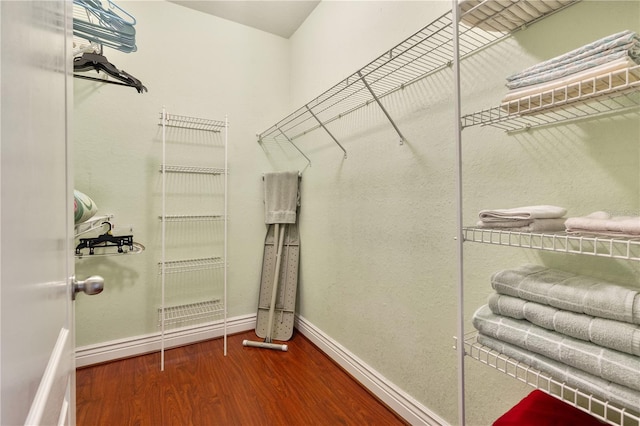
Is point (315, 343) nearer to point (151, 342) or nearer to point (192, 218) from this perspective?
point (151, 342)

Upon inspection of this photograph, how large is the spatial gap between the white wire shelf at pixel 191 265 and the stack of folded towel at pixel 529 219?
6.99 feet

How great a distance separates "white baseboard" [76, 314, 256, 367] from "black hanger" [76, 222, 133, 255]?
0.70m

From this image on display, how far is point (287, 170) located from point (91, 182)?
143 cm

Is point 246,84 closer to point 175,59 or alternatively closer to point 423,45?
point 175,59

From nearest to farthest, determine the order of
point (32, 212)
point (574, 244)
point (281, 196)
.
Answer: point (32, 212), point (574, 244), point (281, 196)

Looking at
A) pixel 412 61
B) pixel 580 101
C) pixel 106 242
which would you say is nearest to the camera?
pixel 580 101

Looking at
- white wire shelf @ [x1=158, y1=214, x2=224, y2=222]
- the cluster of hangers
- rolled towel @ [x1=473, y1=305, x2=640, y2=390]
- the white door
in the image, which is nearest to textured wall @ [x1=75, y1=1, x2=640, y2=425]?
white wire shelf @ [x1=158, y1=214, x2=224, y2=222]

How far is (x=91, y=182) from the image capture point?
6.75 feet

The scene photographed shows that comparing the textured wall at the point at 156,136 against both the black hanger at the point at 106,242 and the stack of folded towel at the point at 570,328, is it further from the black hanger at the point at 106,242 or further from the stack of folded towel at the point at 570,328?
the stack of folded towel at the point at 570,328

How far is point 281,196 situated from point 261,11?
148cm

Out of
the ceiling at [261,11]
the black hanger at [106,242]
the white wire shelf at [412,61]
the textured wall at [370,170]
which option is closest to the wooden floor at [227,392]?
the textured wall at [370,170]

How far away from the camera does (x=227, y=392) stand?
1781 millimetres

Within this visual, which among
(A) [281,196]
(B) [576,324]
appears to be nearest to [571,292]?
(B) [576,324]

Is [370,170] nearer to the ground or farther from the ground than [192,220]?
farther from the ground
